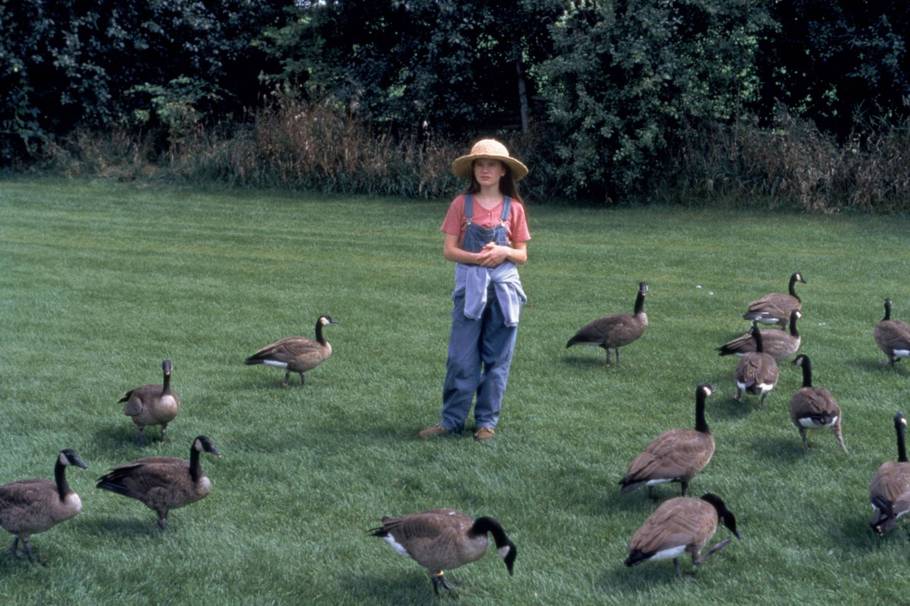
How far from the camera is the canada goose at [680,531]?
6445 millimetres

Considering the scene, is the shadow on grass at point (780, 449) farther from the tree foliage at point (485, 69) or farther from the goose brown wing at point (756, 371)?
the tree foliage at point (485, 69)

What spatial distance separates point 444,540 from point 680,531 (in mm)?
1391

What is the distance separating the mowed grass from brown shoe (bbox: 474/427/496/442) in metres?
0.12

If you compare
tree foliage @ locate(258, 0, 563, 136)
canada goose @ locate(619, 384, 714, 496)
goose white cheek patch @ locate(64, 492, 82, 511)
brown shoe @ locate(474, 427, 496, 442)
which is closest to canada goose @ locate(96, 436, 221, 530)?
goose white cheek patch @ locate(64, 492, 82, 511)

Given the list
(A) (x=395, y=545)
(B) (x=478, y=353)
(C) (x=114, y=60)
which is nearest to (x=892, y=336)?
(B) (x=478, y=353)

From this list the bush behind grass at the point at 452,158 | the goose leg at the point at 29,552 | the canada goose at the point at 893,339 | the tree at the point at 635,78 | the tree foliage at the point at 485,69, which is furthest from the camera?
the tree foliage at the point at 485,69

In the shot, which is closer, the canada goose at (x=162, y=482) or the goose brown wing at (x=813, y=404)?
the canada goose at (x=162, y=482)

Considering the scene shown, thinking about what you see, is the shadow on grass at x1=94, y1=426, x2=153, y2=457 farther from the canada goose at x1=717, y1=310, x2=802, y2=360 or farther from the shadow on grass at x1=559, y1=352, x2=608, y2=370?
the canada goose at x1=717, y1=310, x2=802, y2=360

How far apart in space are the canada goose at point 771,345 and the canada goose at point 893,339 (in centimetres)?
80

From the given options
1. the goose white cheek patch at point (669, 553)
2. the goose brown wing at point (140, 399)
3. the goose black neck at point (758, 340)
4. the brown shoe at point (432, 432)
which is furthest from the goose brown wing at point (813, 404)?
the goose brown wing at point (140, 399)

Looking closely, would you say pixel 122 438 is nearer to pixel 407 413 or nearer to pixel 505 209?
pixel 407 413

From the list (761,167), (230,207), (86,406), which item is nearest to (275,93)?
(230,207)

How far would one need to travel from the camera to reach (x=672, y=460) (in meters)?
7.68

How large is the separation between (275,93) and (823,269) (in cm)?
1365
